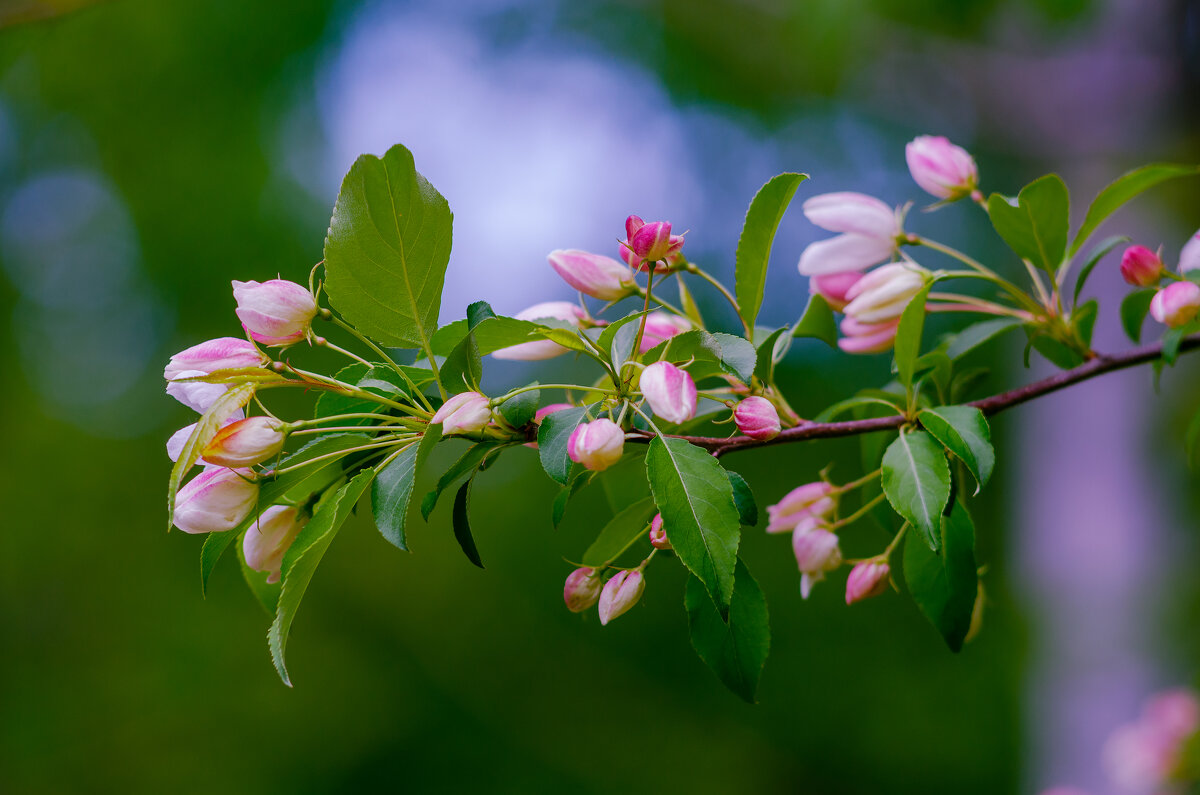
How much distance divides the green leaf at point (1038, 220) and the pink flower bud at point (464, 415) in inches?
11.1

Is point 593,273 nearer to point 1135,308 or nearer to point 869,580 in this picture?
point 869,580

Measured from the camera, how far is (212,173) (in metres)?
2.68

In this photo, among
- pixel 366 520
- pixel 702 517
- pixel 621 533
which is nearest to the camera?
pixel 702 517

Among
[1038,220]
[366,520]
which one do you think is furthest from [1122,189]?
[366,520]

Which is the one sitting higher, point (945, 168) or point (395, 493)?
point (945, 168)

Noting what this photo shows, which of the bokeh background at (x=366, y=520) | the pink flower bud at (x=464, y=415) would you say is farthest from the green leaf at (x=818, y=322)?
A: the bokeh background at (x=366, y=520)

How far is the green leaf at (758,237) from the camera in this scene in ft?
1.26

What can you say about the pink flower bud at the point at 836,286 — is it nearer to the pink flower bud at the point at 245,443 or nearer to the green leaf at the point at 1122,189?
the green leaf at the point at 1122,189

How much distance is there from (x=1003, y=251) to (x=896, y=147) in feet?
1.69

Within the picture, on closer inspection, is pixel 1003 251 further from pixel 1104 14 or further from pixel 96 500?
pixel 96 500

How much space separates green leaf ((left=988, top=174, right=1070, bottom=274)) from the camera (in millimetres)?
429

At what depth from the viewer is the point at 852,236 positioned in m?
0.49

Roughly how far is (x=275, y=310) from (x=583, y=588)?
19 centimetres

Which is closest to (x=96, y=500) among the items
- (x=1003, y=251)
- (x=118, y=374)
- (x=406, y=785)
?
(x=118, y=374)
